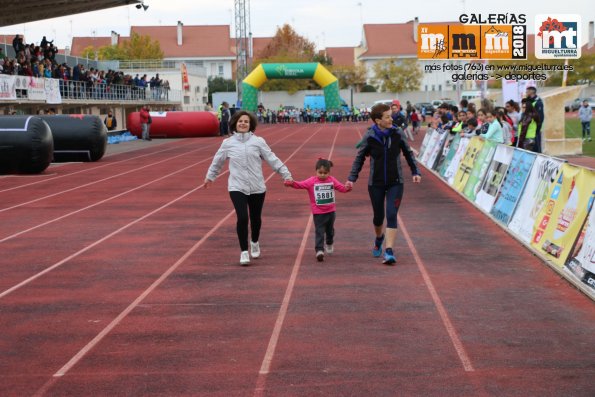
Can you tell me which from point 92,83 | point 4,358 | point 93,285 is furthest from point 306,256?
point 92,83

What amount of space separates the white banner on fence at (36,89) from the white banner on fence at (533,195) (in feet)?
91.9

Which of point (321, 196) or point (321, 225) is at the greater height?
point (321, 196)

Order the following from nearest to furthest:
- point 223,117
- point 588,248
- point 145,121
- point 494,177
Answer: point 588,248, point 494,177, point 145,121, point 223,117

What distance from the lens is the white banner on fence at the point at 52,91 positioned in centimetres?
3898

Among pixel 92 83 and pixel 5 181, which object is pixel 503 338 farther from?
pixel 92 83

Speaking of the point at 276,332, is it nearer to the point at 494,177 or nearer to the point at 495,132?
the point at 494,177

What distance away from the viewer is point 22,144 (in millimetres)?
23625

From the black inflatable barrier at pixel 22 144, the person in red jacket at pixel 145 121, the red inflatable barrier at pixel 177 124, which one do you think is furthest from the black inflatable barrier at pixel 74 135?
the red inflatable barrier at pixel 177 124

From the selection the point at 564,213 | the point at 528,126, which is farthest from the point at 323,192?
the point at 528,126

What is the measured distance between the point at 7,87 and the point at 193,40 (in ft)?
346

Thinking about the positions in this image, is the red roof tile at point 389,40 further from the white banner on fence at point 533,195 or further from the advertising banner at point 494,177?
the white banner on fence at point 533,195

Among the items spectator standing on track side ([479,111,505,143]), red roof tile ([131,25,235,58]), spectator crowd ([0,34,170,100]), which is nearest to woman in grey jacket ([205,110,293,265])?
spectator standing on track side ([479,111,505,143])

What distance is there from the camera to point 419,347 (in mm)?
6840

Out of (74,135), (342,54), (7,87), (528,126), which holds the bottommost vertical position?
(74,135)
